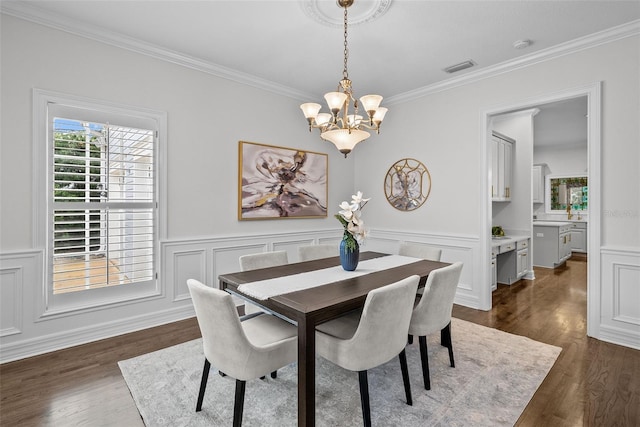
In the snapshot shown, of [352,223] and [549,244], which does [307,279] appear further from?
[549,244]

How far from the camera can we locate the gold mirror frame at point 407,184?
4484 millimetres

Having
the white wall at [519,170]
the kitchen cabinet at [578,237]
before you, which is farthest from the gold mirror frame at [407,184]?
the kitchen cabinet at [578,237]

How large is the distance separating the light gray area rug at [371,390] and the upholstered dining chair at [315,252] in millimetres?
1033

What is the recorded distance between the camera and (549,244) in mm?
6371

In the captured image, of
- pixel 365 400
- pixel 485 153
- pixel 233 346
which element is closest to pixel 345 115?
pixel 233 346

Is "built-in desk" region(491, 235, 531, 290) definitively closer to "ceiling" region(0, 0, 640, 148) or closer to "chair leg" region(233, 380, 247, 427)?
"ceiling" region(0, 0, 640, 148)

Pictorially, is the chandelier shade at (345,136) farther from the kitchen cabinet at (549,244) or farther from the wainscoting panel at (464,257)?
the kitchen cabinet at (549,244)

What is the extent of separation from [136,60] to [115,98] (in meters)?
0.46

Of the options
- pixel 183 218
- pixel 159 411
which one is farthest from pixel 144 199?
pixel 159 411

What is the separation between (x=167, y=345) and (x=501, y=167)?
17.4 feet

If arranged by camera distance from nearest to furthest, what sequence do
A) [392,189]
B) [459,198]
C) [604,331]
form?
[604,331], [459,198], [392,189]

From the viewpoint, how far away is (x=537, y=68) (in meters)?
3.44

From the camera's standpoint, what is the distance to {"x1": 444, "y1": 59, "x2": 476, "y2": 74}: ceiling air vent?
143 inches

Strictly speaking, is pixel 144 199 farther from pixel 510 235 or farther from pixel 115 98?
pixel 510 235
